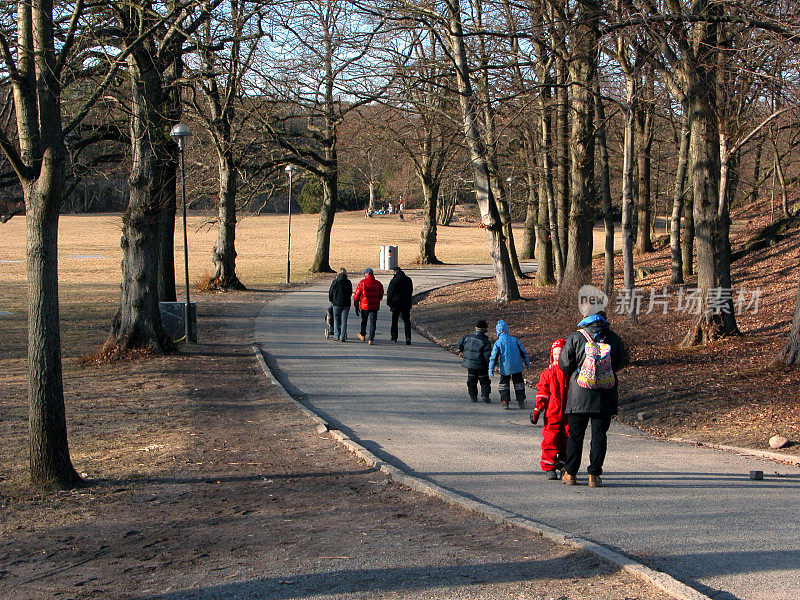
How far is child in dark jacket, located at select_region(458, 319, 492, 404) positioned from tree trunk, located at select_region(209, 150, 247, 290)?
16145mm

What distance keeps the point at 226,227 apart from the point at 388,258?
11.4 metres

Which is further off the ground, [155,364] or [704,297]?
[704,297]

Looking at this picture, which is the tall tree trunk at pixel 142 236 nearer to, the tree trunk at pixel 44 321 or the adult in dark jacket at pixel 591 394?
the tree trunk at pixel 44 321

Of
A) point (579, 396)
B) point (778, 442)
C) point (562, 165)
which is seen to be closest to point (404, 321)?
point (562, 165)

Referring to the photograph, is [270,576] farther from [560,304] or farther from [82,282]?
[82,282]

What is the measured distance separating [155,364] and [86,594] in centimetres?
1028

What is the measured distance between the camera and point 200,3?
1027 cm

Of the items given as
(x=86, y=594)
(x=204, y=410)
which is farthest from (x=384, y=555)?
(x=204, y=410)

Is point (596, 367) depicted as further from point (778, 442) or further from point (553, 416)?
point (778, 442)

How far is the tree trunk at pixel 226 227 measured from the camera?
27.4 metres

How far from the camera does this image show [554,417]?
7.34 meters

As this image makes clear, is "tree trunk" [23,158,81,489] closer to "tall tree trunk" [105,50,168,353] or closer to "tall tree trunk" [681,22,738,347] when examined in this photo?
"tall tree trunk" [105,50,168,353]

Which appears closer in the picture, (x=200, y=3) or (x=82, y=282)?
(x=200, y=3)

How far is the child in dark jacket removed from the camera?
11.9 m
